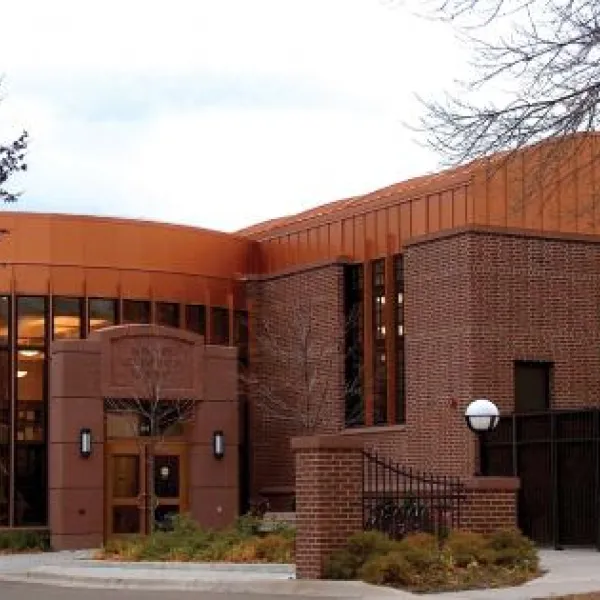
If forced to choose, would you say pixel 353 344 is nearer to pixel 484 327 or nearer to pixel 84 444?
pixel 484 327

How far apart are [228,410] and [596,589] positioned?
19011mm

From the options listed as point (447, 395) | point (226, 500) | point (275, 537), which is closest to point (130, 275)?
point (226, 500)

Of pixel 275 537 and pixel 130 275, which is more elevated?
pixel 130 275

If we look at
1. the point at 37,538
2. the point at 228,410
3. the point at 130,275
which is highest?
the point at 130,275

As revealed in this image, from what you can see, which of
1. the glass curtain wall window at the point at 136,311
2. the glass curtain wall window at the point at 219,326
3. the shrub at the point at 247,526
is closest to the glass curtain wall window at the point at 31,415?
the glass curtain wall window at the point at 136,311

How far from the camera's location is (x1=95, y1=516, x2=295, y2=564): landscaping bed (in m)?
25.2

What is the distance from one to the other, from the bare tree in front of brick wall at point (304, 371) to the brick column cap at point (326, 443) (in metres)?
15.0

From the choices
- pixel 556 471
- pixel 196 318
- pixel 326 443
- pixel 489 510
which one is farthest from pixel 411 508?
pixel 196 318

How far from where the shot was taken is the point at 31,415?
36.4 meters

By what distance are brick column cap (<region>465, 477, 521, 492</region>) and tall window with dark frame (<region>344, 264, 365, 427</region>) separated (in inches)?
527

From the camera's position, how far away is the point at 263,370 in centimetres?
3984

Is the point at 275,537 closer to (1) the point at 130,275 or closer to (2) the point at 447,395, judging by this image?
(2) the point at 447,395

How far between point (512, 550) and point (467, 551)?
89 centimetres

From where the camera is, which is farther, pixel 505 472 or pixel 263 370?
pixel 263 370
